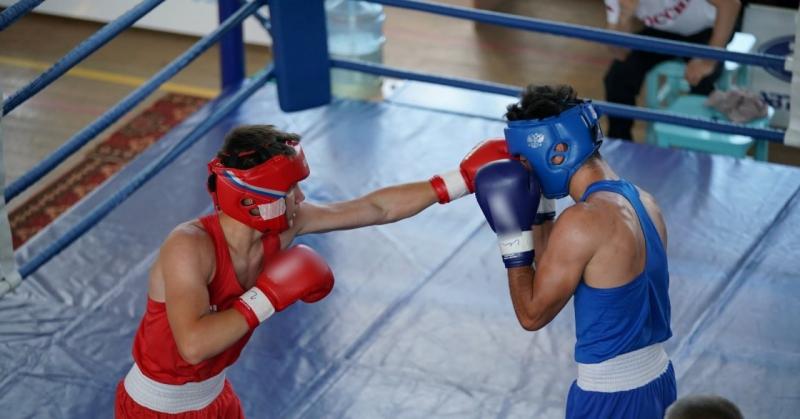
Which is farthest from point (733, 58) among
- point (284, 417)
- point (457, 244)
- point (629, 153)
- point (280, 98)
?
point (284, 417)

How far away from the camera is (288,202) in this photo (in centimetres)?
263

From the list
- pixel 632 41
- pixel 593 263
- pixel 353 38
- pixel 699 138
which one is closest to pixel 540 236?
pixel 593 263

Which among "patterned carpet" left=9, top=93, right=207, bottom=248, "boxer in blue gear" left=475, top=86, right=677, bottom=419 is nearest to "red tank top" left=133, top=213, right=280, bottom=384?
"boxer in blue gear" left=475, top=86, right=677, bottom=419

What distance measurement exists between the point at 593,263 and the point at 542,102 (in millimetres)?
372

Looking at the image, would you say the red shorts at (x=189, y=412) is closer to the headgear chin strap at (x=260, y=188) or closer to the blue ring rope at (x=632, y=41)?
the headgear chin strap at (x=260, y=188)

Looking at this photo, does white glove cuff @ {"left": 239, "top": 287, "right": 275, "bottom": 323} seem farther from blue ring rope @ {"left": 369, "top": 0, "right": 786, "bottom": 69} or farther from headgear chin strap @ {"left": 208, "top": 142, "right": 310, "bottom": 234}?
blue ring rope @ {"left": 369, "top": 0, "right": 786, "bottom": 69}

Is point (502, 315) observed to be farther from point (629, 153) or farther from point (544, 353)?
point (629, 153)

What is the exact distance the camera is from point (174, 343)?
8.73 ft

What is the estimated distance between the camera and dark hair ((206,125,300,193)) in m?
2.55

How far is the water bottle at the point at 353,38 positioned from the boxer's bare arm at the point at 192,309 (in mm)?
3153

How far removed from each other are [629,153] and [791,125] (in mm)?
779

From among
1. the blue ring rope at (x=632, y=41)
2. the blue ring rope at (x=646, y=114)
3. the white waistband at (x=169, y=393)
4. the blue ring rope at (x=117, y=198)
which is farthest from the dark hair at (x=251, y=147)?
the blue ring rope at (x=632, y=41)

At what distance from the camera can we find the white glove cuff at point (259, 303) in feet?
8.41

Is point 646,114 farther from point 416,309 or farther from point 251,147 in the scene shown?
point 251,147
